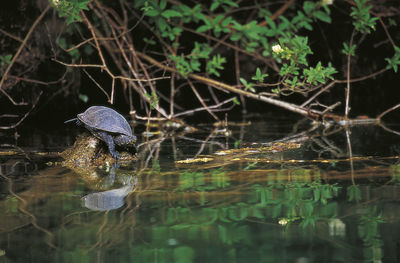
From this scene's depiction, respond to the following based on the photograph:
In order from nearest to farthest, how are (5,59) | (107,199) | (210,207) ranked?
1. (210,207)
2. (107,199)
3. (5,59)

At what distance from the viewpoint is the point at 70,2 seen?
4.75m

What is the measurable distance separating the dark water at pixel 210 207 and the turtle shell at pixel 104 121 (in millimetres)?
264

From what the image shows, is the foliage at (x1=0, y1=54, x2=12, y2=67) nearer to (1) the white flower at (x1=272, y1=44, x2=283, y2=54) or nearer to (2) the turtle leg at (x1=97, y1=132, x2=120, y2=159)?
(2) the turtle leg at (x1=97, y1=132, x2=120, y2=159)

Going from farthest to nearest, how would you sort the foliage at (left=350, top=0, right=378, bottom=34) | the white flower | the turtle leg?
1. the foliage at (left=350, top=0, right=378, bottom=34)
2. the white flower
3. the turtle leg

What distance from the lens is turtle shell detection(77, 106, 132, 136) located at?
3.89 m

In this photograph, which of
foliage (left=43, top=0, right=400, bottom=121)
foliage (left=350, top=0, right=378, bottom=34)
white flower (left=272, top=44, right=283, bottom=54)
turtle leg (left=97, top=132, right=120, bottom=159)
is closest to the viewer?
turtle leg (left=97, top=132, right=120, bottom=159)

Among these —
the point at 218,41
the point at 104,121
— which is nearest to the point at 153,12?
the point at 218,41

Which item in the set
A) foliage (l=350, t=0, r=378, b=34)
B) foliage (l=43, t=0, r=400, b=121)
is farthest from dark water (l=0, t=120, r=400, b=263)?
foliage (l=350, t=0, r=378, b=34)

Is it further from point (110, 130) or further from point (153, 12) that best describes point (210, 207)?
point (153, 12)

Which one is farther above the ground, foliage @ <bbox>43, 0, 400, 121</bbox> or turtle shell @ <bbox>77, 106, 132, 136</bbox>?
foliage @ <bbox>43, 0, 400, 121</bbox>

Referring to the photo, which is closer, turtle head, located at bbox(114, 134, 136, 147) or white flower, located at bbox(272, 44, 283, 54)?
turtle head, located at bbox(114, 134, 136, 147)

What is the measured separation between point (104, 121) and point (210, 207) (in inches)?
67.2

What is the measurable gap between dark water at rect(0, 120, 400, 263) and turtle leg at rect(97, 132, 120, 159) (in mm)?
214

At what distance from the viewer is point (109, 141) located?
389cm
